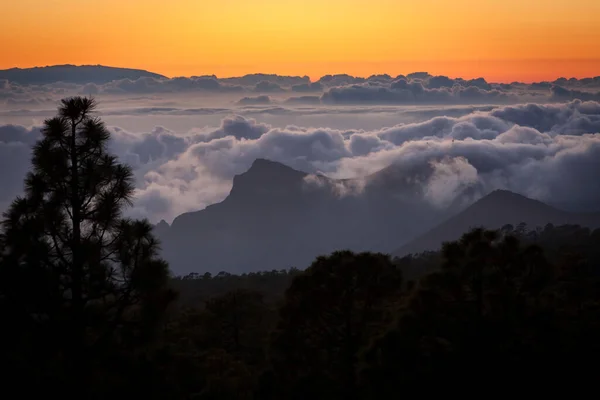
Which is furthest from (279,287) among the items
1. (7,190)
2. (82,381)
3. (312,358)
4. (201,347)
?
(7,190)

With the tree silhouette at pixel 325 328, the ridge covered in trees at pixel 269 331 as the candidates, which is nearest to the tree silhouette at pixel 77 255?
the ridge covered in trees at pixel 269 331

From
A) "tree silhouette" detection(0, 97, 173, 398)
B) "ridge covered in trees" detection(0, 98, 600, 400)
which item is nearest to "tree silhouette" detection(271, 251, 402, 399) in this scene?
"ridge covered in trees" detection(0, 98, 600, 400)

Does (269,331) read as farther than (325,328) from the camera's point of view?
Yes

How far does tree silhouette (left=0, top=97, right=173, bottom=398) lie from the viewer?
14.7m

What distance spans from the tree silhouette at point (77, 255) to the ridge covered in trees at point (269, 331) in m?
0.03

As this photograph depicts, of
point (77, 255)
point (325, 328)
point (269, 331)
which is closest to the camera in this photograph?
point (77, 255)

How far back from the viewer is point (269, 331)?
877 inches

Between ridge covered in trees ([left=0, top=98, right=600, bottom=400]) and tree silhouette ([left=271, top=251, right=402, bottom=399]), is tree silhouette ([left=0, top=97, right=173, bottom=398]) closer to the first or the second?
ridge covered in trees ([left=0, top=98, right=600, bottom=400])

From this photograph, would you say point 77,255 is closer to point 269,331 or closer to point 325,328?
point 269,331

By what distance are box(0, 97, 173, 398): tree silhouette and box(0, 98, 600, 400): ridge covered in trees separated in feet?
0.10

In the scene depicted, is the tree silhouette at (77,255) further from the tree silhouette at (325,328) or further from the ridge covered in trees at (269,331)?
the tree silhouette at (325,328)

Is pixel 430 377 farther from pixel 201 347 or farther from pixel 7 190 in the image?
pixel 7 190

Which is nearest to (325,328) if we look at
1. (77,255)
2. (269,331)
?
(269,331)

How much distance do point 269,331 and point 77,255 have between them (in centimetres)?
896
